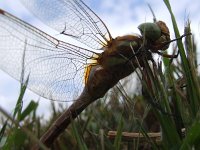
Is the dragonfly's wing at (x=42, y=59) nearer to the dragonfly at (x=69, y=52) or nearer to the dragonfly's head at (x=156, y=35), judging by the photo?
the dragonfly at (x=69, y=52)

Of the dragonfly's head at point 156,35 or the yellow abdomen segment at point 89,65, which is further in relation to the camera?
the yellow abdomen segment at point 89,65

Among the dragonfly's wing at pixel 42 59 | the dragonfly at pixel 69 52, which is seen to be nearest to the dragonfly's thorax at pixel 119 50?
the dragonfly at pixel 69 52

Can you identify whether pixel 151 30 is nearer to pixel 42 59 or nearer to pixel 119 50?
pixel 119 50

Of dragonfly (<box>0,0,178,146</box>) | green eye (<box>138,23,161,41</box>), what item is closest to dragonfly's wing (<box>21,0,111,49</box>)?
dragonfly (<box>0,0,178,146</box>)

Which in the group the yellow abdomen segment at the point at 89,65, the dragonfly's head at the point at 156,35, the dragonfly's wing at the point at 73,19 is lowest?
the yellow abdomen segment at the point at 89,65

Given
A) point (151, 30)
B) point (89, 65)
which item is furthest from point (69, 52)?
point (151, 30)

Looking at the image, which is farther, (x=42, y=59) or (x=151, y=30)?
(x=42, y=59)
